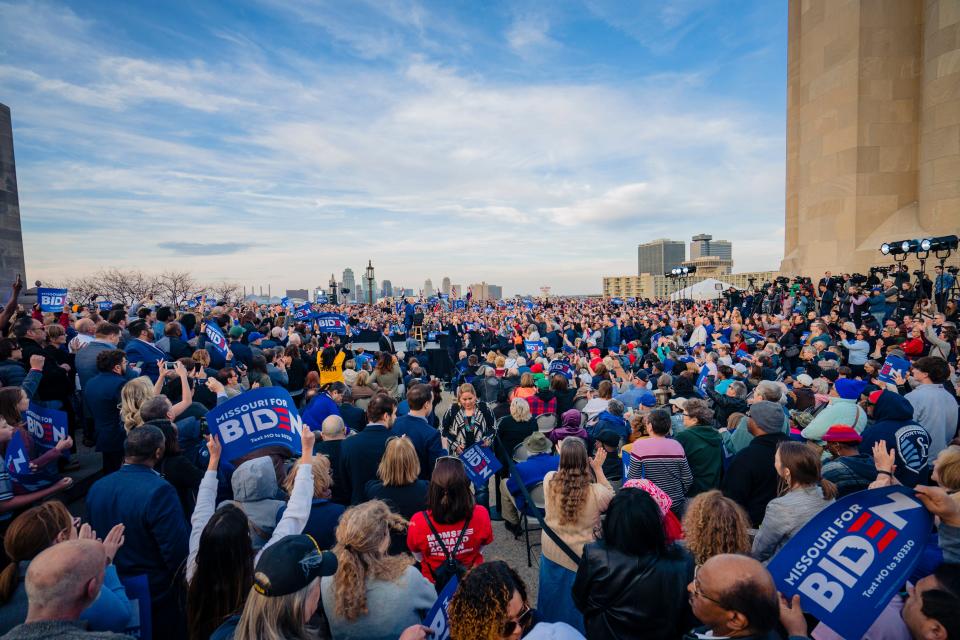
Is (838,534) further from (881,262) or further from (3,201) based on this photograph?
(881,262)

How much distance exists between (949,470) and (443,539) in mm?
3225

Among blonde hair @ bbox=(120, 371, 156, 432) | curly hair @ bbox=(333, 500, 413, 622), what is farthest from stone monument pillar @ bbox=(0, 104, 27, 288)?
curly hair @ bbox=(333, 500, 413, 622)

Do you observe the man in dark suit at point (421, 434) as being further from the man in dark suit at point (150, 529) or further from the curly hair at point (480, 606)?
the curly hair at point (480, 606)

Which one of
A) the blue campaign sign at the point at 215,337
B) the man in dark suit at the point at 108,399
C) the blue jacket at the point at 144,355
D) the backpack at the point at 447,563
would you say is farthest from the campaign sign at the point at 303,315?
the backpack at the point at 447,563

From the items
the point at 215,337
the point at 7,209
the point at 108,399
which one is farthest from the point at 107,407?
the point at 7,209

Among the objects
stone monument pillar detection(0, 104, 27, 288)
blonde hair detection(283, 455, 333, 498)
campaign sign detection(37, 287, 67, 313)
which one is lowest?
blonde hair detection(283, 455, 333, 498)

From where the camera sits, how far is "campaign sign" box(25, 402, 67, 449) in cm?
446

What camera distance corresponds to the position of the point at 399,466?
3.85 metres

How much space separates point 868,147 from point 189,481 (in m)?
30.5

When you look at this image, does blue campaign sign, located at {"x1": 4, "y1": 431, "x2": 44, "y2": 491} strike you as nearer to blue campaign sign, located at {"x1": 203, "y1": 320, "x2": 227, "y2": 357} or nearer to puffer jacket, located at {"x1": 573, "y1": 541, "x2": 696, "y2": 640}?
blue campaign sign, located at {"x1": 203, "y1": 320, "x2": 227, "y2": 357}

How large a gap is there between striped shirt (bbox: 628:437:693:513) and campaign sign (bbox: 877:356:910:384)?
15.6ft

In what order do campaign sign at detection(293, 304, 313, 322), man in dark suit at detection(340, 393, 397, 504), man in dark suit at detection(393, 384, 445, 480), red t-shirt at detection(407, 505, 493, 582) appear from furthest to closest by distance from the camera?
1. campaign sign at detection(293, 304, 313, 322)
2. man in dark suit at detection(393, 384, 445, 480)
3. man in dark suit at detection(340, 393, 397, 504)
4. red t-shirt at detection(407, 505, 493, 582)

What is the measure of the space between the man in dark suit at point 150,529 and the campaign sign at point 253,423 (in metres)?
0.70

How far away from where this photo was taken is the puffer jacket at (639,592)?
246 cm
